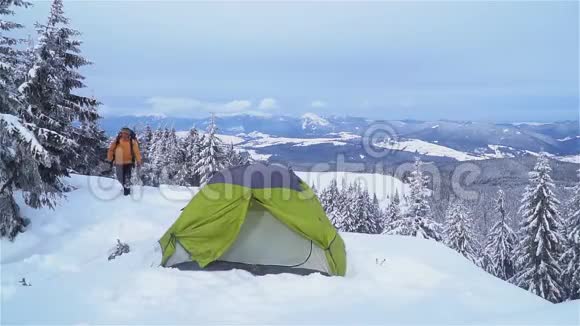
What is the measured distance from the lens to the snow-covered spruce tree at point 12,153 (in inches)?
357

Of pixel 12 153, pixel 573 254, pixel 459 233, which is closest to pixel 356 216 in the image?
pixel 459 233

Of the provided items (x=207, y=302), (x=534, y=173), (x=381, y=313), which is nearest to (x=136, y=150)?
(x=207, y=302)

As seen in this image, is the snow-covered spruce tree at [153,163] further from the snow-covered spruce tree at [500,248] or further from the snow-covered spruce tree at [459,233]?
the snow-covered spruce tree at [500,248]

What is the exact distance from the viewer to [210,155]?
29266 millimetres

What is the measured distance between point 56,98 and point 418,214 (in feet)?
68.4

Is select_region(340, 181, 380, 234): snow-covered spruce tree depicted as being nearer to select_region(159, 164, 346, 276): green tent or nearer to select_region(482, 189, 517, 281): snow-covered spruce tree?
select_region(482, 189, 517, 281): snow-covered spruce tree

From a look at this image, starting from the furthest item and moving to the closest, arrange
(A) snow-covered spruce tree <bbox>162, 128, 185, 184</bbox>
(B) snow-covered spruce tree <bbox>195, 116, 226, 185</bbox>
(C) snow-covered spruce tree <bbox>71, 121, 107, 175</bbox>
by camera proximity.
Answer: (A) snow-covered spruce tree <bbox>162, 128, 185, 184</bbox>, (B) snow-covered spruce tree <bbox>195, 116, 226, 185</bbox>, (C) snow-covered spruce tree <bbox>71, 121, 107, 175</bbox>

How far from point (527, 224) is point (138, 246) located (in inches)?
943

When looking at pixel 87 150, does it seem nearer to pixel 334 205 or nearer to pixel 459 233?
pixel 459 233

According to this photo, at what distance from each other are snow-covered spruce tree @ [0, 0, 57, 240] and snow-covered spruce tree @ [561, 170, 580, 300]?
89.2ft

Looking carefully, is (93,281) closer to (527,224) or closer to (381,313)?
(381,313)

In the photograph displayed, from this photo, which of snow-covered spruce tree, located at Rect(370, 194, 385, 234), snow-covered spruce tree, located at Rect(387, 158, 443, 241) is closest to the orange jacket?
snow-covered spruce tree, located at Rect(387, 158, 443, 241)

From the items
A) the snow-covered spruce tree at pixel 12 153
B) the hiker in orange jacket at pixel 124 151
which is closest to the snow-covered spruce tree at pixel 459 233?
the hiker in orange jacket at pixel 124 151

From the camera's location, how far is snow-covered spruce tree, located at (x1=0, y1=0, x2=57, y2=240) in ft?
29.8
